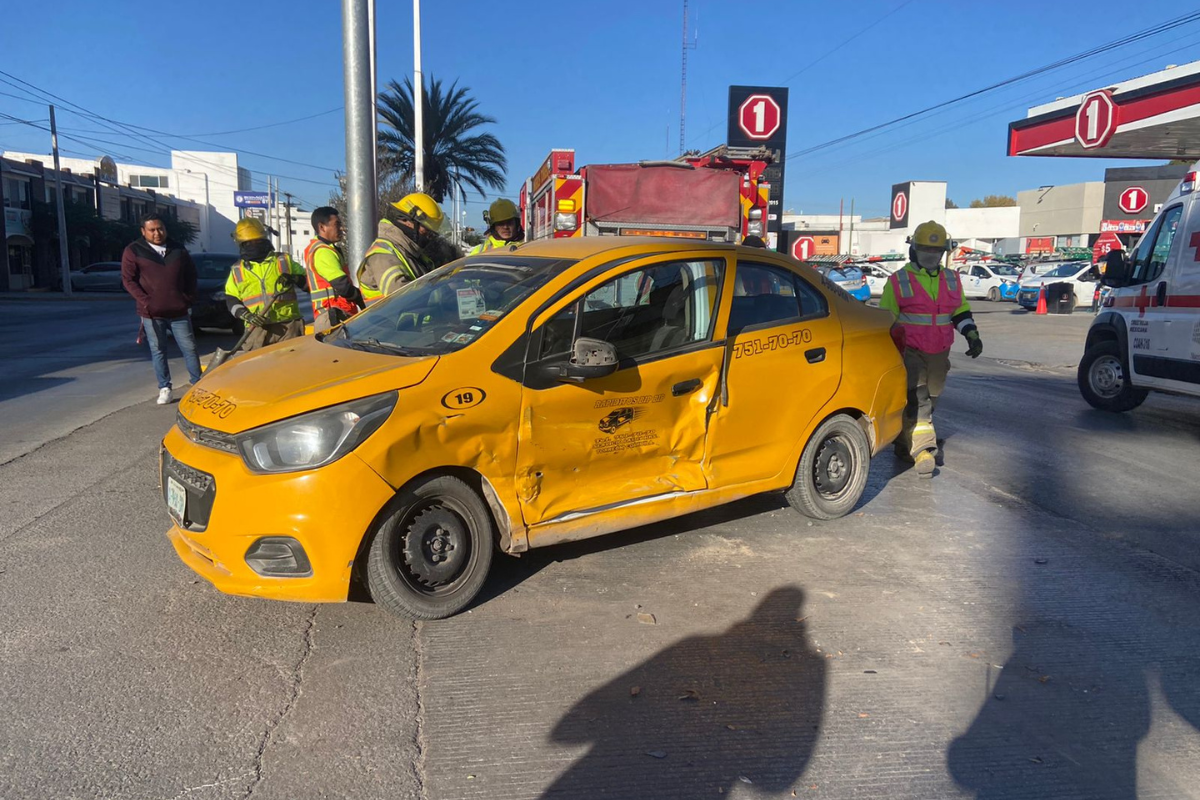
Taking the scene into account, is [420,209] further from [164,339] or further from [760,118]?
[760,118]

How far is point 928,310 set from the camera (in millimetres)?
6672

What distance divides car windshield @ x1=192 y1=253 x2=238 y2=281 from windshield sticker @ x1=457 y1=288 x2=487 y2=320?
14.5m

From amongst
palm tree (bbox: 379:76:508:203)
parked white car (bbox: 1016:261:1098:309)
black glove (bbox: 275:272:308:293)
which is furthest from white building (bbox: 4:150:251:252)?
black glove (bbox: 275:272:308:293)

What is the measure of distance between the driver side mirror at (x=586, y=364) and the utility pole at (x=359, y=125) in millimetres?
5979

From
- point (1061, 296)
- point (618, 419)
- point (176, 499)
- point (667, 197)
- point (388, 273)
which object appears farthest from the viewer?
point (1061, 296)

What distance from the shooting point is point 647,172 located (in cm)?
1059

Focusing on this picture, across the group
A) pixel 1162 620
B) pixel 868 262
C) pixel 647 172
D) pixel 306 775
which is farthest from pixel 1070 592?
pixel 868 262

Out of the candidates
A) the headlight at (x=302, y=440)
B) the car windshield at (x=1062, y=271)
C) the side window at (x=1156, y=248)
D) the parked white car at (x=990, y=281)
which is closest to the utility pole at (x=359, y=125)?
the headlight at (x=302, y=440)

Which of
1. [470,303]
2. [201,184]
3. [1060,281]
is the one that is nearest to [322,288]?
[470,303]

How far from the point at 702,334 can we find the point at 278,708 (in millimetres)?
2725

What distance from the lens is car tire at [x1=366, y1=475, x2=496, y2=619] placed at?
147 inches

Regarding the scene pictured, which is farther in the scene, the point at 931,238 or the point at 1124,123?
the point at 1124,123

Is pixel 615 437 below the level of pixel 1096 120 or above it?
below

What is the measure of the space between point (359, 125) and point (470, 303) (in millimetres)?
5621
